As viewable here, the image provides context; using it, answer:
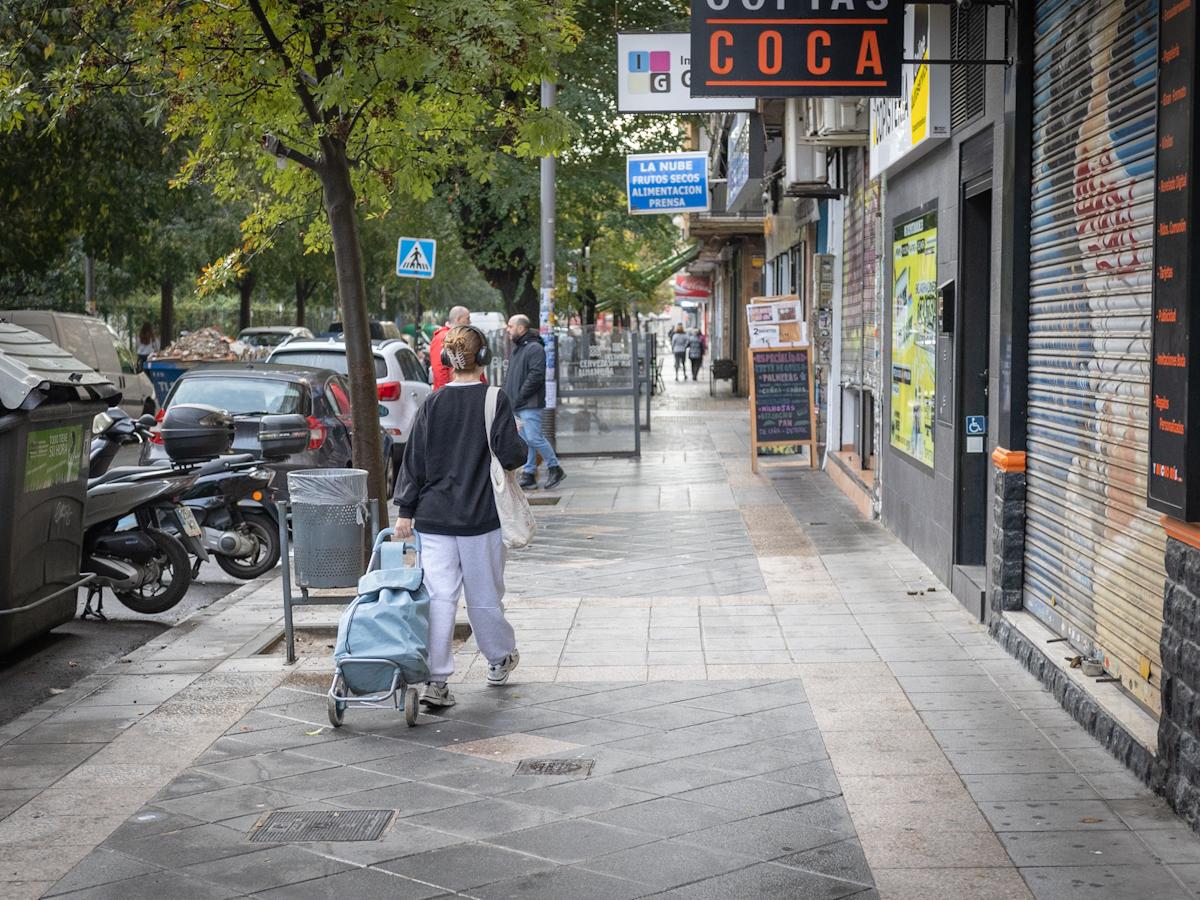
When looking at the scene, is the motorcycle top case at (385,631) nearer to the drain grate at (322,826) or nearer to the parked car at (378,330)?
the drain grate at (322,826)

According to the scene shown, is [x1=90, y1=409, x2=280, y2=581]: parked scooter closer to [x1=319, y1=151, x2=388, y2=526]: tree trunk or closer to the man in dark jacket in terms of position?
[x1=319, y1=151, x2=388, y2=526]: tree trunk

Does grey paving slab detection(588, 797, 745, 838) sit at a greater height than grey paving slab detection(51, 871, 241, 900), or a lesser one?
greater

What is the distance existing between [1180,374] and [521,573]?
265 inches

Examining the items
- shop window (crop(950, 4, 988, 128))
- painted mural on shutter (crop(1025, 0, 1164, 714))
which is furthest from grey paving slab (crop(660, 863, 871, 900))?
A: shop window (crop(950, 4, 988, 128))

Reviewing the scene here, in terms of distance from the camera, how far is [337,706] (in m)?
6.88

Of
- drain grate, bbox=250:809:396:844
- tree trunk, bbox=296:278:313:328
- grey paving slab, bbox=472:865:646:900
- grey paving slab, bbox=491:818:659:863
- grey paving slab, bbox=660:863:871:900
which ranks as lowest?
drain grate, bbox=250:809:396:844

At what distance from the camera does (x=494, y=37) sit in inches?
358

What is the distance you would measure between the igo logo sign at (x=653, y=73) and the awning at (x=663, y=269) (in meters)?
12.9

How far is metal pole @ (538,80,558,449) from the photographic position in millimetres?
18014

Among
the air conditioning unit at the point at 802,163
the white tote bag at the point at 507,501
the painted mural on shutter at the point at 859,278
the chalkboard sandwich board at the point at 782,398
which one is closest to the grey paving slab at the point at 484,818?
the white tote bag at the point at 507,501

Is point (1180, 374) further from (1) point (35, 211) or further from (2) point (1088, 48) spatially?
(1) point (35, 211)

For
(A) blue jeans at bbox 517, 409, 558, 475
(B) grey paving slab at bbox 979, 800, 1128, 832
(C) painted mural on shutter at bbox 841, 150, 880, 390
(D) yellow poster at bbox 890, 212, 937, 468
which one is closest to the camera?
(B) grey paving slab at bbox 979, 800, 1128, 832

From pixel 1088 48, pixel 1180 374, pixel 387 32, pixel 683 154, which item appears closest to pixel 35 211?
pixel 683 154

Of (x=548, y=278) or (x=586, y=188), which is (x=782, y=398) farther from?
(x=586, y=188)
